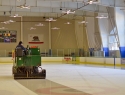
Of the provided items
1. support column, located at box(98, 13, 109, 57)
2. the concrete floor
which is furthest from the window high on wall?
the concrete floor

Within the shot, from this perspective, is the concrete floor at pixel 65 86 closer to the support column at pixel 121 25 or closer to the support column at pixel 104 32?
the support column at pixel 121 25

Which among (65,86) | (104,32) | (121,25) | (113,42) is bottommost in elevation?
(65,86)

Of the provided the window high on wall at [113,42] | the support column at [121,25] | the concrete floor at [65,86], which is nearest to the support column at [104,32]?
the window high on wall at [113,42]

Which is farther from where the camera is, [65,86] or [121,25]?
[121,25]

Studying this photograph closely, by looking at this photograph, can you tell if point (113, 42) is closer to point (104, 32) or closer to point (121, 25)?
point (104, 32)

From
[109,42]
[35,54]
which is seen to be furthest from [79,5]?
[35,54]

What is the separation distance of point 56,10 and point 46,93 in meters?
34.5

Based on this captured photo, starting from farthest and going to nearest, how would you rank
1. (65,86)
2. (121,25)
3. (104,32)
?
(104,32), (121,25), (65,86)

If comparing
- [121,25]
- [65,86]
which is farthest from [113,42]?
[65,86]

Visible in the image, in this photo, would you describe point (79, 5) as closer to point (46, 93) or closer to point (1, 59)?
point (1, 59)

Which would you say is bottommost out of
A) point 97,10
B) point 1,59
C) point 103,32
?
point 1,59

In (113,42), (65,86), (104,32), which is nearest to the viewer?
(65,86)

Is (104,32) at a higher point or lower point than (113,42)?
higher

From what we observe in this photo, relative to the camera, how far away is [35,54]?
18609mm
